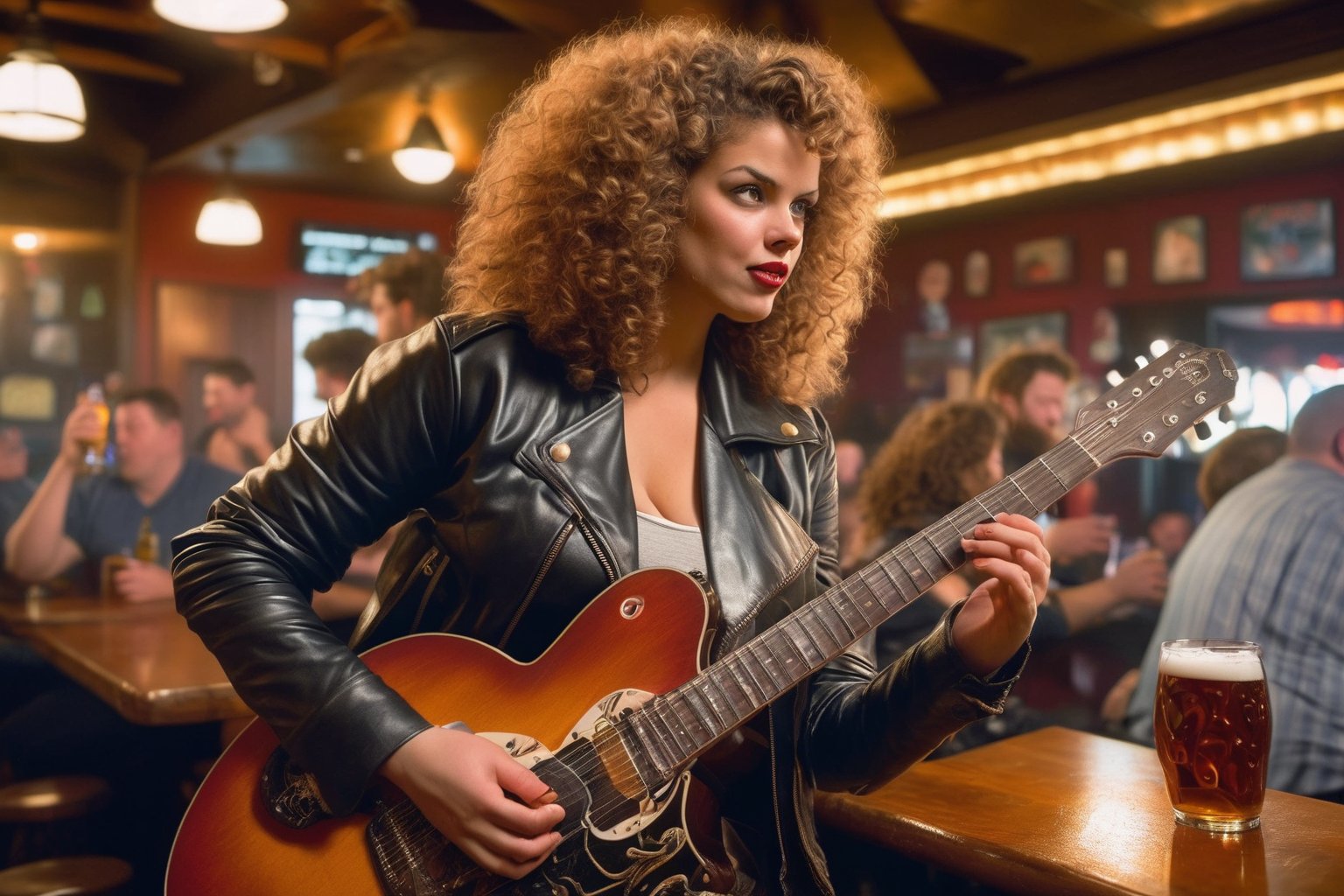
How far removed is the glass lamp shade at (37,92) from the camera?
4.04 metres

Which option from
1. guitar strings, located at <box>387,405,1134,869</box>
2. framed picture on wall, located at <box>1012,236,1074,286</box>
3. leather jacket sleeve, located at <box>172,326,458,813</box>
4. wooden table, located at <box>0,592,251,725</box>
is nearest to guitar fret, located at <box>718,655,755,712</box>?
guitar strings, located at <box>387,405,1134,869</box>

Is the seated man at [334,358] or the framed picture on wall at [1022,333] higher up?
the framed picture on wall at [1022,333]

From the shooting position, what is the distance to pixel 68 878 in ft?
6.97

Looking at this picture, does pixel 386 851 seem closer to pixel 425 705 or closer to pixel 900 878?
pixel 425 705

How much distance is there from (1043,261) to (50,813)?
5856 millimetres

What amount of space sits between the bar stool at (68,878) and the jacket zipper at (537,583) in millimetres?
1326

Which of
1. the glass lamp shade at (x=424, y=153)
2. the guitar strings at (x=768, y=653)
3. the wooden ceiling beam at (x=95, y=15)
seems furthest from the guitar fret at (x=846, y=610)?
the wooden ceiling beam at (x=95, y=15)

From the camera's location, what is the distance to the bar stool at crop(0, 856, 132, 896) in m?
2.06

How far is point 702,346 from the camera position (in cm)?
154

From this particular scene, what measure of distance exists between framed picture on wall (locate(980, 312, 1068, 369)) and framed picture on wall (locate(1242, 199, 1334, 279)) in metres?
1.18

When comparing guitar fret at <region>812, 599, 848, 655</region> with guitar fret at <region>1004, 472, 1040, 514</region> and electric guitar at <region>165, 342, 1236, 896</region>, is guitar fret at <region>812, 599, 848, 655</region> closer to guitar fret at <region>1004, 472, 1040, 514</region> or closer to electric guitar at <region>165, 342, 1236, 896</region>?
electric guitar at <region>165, 342, 1236, 896</region>

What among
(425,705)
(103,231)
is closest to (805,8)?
(425,705)

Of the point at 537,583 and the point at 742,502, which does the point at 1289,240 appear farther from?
the point at 537,583

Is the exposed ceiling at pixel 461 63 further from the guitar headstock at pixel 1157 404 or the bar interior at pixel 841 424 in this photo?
the guitar headstock at pixel 1157 404
